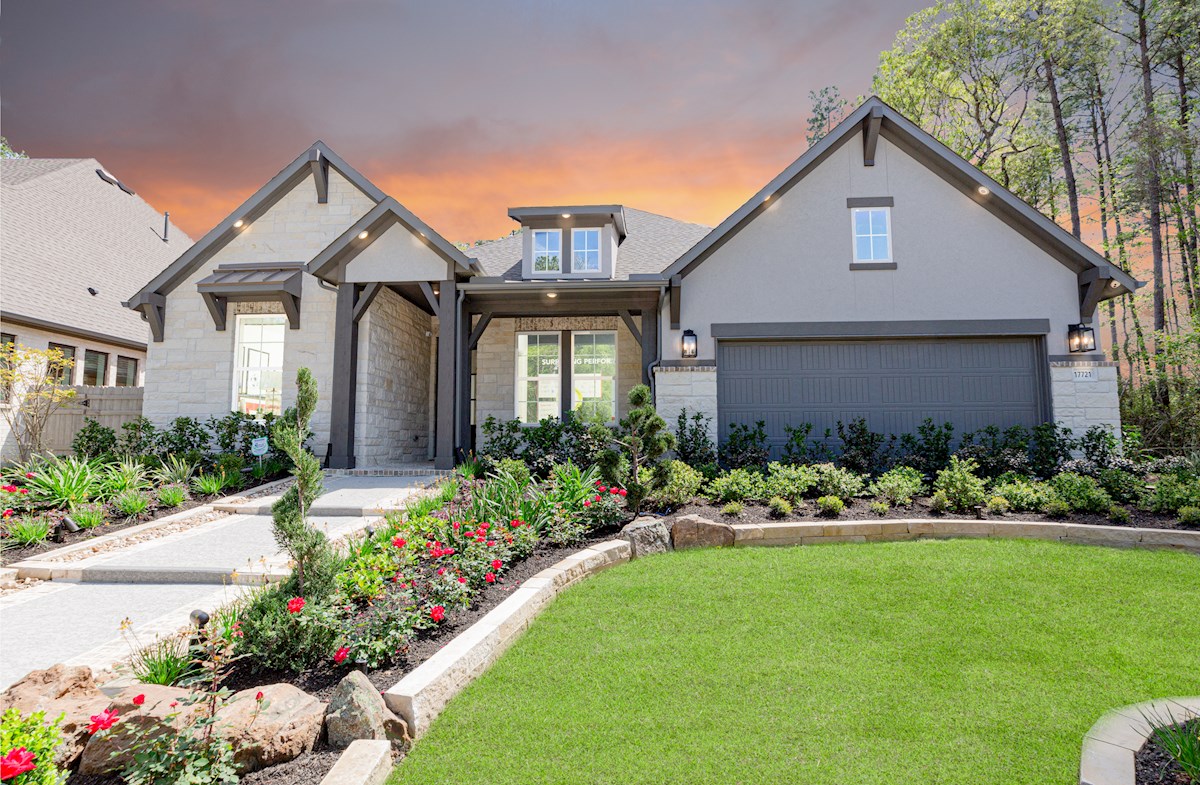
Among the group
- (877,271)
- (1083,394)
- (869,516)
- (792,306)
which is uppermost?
(877,271)

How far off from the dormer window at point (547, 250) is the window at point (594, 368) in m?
1.63

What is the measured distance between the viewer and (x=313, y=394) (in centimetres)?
341

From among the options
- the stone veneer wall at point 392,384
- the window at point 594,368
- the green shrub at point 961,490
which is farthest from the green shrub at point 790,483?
the stone veneer wall at point 392,384

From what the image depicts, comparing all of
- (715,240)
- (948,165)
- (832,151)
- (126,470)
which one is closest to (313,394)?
(126,470)

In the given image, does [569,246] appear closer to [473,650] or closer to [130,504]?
[130,504]

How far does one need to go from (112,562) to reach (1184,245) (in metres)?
20.4

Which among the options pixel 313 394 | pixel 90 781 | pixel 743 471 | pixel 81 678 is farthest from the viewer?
pixel 743 471

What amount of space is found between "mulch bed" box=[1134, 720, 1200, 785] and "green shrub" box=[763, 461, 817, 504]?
14.4 feet

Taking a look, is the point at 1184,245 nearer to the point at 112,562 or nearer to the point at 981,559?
the point at 981,559

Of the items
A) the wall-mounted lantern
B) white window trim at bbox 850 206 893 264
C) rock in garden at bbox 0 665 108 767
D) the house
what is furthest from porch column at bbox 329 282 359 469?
white window trim at bbox 850 206 893 264

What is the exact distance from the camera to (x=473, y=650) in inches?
132

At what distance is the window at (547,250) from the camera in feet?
36.6

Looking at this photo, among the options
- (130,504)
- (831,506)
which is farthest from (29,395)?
(831,506)

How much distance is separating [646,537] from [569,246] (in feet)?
22.7
